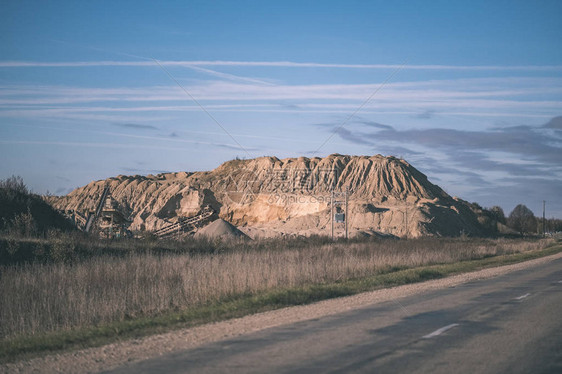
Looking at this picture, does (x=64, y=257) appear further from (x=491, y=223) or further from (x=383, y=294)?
(x=491, y=223)

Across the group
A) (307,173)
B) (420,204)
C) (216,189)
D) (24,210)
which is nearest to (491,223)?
(420,204)

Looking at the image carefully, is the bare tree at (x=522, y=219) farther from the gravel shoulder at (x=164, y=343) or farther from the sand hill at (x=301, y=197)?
the gravel shoulder at (x=164, y=343)

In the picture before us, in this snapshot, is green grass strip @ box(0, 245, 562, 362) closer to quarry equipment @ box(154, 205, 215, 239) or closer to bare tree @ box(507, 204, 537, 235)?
quarry equipment @ box(154, 205, 215, 239)

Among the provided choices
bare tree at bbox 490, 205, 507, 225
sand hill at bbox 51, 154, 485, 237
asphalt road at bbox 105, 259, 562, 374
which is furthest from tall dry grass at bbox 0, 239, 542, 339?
bare tree at bbox 490, 205, 507, 225

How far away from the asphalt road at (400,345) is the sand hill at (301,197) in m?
50.4

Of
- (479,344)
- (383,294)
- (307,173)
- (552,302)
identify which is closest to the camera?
(479,344)

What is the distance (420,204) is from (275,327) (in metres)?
73.7

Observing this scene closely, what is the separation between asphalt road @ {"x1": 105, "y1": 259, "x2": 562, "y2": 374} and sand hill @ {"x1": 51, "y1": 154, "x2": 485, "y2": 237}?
5044 centimetres

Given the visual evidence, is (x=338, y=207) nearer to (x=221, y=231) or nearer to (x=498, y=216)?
(x=221, y=231)

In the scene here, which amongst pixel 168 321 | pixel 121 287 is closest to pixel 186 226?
pixel 121 287

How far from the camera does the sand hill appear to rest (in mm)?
74812

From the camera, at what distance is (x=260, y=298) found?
1452 centimetres

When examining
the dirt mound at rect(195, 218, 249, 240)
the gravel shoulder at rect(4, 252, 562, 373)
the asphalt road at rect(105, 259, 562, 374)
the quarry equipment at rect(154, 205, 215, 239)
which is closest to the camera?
the asphalt road at rect(105, 259, 562, 374)

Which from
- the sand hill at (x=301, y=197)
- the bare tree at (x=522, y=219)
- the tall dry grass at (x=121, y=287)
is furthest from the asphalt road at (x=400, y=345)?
the bare tree at (x=522, y=219)
